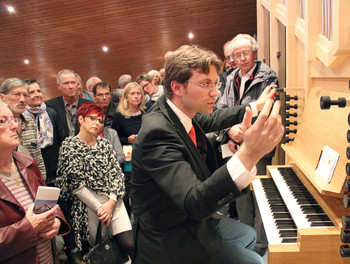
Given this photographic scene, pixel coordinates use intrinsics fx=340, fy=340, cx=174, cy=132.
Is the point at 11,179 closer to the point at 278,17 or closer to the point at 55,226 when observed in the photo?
the point at 55,226

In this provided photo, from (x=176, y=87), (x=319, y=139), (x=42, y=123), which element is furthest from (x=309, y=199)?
(x=42, y=123)

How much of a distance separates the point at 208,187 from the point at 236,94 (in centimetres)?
233

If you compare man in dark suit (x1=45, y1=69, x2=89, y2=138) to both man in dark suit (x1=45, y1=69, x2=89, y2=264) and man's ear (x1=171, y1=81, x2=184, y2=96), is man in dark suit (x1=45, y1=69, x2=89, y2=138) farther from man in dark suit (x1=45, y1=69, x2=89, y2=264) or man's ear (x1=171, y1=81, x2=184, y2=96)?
man's ear (x1=171, y1=81, x2=184, y2=96)

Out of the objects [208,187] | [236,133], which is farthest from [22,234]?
[236,133]

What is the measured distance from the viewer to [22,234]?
6.34ft

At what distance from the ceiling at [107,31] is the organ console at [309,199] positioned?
19.4ft

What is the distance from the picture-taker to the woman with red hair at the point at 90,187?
9.71ft

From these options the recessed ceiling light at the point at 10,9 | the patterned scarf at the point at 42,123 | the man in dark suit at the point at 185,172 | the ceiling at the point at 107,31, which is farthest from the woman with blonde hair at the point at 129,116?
the recessed ceiling light at the point at 10,9

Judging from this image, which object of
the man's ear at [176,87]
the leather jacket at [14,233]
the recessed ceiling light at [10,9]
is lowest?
the leather jacket at [14,233]

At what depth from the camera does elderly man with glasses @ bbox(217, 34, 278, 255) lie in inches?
125

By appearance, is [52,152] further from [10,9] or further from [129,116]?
[10,9]

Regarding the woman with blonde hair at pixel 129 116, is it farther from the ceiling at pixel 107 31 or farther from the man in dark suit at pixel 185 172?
the ceiling at pixel 107 31

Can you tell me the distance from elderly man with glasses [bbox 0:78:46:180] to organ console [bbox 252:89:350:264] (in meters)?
1.97

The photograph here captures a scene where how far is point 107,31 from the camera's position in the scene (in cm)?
834
